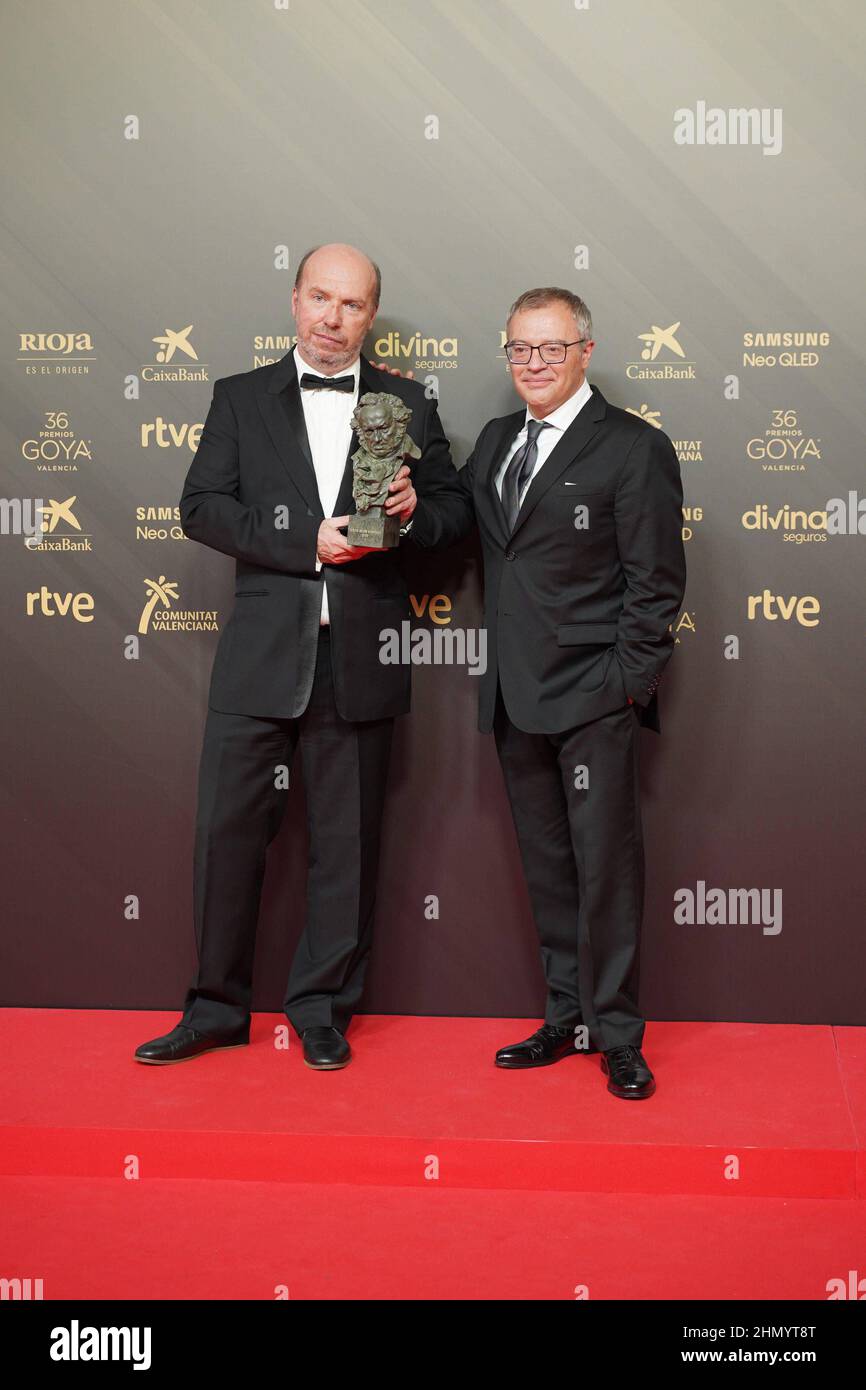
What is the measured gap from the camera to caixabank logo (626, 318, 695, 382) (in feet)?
11.6

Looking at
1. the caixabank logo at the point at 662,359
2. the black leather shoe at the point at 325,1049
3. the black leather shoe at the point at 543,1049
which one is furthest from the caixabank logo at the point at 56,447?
the black leather shoe at the point at 543,1049

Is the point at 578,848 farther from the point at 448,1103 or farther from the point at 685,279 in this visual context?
the point at 685,279

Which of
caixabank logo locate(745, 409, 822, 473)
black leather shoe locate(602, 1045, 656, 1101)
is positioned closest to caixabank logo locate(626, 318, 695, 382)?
caixabank logo locate(745, 409, 822, 473)

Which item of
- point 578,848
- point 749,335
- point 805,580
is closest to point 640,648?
point 578,848

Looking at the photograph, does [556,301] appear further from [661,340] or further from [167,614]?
[167,614]

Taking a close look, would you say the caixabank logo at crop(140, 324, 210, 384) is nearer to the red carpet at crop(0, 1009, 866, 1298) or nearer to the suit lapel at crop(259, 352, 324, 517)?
the suit lapel at crop(259, 352, 324, 517)

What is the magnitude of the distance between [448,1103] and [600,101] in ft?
8.60

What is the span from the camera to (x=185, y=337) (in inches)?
144

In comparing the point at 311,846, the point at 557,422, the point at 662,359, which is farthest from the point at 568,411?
the point at 311,846

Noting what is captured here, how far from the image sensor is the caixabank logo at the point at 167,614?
3.74 m

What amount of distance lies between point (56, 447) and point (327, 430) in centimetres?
92

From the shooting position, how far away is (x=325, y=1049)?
3.30m

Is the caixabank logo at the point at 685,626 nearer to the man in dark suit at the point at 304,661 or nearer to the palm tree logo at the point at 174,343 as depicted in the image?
the man in dark suit at the point at 304,661

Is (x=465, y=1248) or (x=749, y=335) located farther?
(x=749, y=335)
